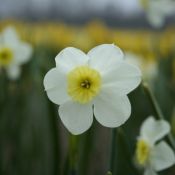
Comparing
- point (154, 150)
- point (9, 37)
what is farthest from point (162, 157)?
point (9, 37)

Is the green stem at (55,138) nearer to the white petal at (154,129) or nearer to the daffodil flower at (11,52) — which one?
the white petal at (154,129)

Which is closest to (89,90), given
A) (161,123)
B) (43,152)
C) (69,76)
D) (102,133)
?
(69,76)

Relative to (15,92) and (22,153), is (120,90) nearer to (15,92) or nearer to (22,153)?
(22,153)

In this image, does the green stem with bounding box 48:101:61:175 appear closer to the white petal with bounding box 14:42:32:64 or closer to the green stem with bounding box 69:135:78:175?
the green stem with bounding box 69:135:78:175

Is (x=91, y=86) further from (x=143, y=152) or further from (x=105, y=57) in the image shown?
(x=143, y=152)

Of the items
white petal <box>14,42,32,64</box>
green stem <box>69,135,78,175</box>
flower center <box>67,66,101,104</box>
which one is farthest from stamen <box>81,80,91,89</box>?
white petal <box>14,42,32,64</box>

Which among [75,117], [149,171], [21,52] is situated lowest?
[21,52]
